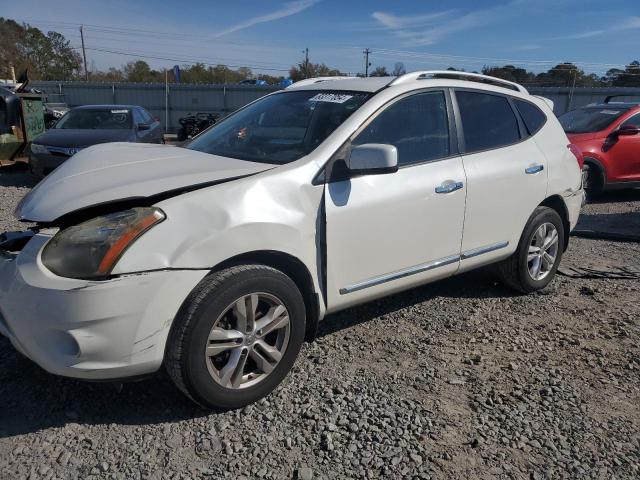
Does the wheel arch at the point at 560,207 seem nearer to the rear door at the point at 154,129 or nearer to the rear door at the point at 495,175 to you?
the rear door at the point at 495,175

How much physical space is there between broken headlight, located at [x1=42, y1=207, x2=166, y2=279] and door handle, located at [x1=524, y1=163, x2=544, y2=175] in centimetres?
288

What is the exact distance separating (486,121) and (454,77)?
406mm

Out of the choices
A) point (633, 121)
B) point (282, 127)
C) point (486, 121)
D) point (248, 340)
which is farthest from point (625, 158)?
point (248, 340)

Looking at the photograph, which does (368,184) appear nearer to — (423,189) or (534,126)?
(423,189)

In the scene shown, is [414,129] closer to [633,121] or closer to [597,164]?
[597,164]

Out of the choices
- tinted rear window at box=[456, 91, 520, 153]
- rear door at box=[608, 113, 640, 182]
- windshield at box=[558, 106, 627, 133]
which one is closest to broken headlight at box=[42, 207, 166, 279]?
tinted rear window at box=[456, 91, 520, 153]

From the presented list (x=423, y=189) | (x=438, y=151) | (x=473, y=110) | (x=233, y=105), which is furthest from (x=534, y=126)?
(x=233, y=105)

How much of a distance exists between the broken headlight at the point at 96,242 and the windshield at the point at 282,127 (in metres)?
0.90

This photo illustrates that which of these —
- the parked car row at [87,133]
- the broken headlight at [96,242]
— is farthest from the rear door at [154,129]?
the broken headlight at [96,242]

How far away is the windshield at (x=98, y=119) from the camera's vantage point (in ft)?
32.3

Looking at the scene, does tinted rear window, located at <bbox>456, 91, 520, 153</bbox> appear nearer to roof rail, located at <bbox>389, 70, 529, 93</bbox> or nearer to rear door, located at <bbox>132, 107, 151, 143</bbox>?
roof rail, located at <bbox>389, 70, 529, 93</bbox>

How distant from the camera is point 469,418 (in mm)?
2758

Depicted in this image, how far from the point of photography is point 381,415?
2.74 metres

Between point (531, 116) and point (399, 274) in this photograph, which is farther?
point (531, 116)
